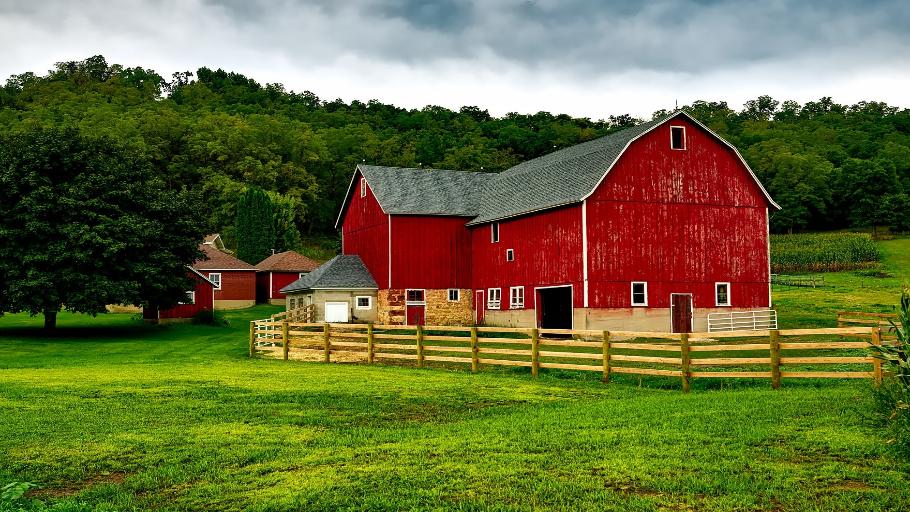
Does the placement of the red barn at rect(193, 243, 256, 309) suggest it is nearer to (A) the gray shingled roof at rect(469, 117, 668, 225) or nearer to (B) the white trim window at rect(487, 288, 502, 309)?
(A) the gray shingled roof at rect(469, 117, 668, 225)

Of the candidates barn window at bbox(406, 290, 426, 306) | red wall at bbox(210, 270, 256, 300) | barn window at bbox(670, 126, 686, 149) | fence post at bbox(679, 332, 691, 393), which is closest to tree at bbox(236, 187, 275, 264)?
red wall at bbox(210, 270, 256, 300)

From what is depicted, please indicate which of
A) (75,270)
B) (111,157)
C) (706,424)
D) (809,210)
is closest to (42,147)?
(111,157)

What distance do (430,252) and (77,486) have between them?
112 feet

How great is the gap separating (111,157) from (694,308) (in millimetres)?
29076

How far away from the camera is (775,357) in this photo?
1623 centimetres

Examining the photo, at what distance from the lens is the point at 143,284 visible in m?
40.2

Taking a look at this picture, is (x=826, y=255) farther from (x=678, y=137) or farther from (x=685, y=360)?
Result: (x=685, y=360)

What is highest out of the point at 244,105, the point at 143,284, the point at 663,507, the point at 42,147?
the point at 244,105

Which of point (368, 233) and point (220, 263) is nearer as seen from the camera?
point (368, 233)

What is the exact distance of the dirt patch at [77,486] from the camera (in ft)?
29.5

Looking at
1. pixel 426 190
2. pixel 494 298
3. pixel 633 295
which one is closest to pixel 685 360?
pixel 633 295

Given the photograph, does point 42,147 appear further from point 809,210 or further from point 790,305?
point 809,210

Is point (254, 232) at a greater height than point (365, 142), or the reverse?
point (365, 142)

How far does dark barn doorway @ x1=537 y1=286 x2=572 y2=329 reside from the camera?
37.7 metres
